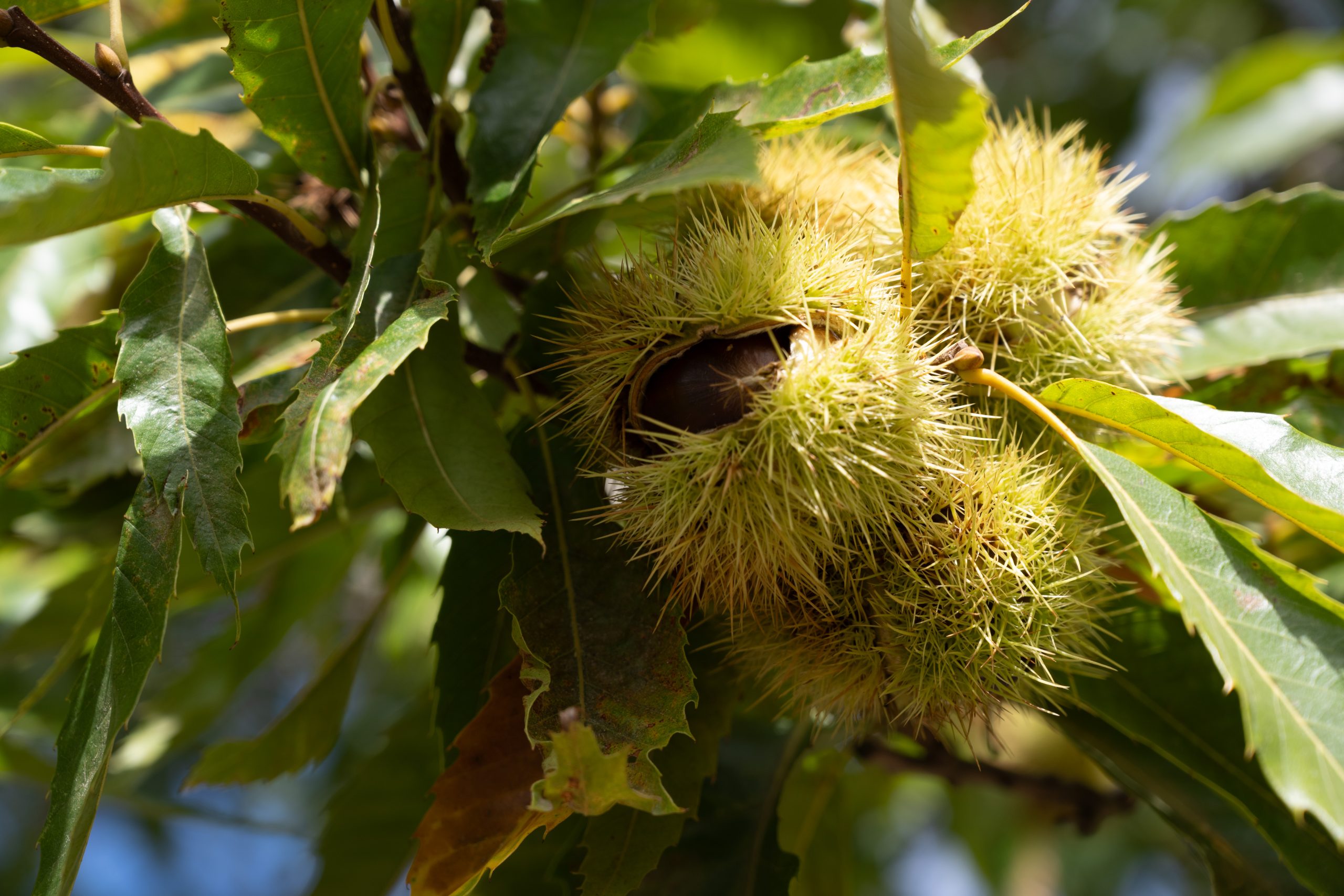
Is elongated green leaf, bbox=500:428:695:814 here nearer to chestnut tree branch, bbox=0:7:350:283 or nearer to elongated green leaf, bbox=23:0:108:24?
chestnut tree branch, bbox=0:7:350:283

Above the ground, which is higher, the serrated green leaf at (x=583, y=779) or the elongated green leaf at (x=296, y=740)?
Result: the serrated green leaf at (x=583, y=779)

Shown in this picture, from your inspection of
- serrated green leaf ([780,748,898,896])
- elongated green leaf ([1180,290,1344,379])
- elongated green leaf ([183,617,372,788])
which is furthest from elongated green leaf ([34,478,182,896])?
elongated green leaf ([1180,290,1344,379])

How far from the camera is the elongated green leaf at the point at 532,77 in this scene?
1.20 metres

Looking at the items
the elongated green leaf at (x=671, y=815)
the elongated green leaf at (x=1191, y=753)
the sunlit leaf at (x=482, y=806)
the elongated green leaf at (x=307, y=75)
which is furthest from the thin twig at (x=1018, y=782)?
the elongated green leaf at (x=307, y=75)

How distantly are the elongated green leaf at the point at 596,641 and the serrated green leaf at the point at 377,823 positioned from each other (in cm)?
63

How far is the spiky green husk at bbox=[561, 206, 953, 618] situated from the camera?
0.88m

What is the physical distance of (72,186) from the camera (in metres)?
0.73

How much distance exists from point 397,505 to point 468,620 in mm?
572

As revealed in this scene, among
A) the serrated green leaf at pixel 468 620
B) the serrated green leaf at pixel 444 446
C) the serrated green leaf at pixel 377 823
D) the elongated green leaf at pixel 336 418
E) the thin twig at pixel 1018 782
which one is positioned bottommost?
the thin twig at pixel 1018 782

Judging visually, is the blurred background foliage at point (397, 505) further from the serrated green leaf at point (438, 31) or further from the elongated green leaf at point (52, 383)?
the elongated green leaf at point (52, 383)

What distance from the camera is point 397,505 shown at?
1671 mm

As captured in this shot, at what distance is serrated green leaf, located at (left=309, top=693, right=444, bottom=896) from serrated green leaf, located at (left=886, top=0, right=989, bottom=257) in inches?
44.7

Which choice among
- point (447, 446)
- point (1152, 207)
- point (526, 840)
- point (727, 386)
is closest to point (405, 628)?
point (526, 840)

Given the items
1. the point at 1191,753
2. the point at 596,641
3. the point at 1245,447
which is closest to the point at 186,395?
the point at 596,641
